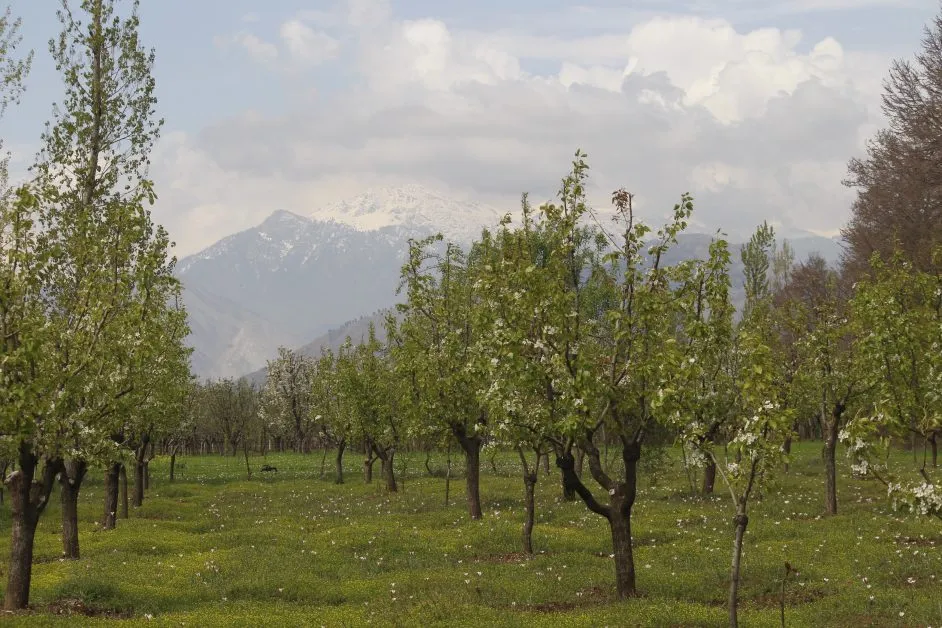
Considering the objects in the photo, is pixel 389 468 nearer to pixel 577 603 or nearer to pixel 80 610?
pixel 80 610

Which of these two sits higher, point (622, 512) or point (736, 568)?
point (622, 512)

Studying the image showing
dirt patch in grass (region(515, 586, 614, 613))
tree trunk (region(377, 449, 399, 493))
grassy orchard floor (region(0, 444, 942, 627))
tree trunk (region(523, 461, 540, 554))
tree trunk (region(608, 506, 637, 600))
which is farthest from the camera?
tree trunk (region(377, 449, 399, 493))

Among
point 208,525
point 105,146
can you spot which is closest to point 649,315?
point 105,146

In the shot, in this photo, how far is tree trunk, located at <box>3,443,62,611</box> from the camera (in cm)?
2089

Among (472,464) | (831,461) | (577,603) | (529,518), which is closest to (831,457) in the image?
(831,461)

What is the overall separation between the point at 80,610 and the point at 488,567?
39.6 feet

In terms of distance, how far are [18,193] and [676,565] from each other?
21226 millimetres

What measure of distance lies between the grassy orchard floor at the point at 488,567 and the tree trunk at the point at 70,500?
0.68m

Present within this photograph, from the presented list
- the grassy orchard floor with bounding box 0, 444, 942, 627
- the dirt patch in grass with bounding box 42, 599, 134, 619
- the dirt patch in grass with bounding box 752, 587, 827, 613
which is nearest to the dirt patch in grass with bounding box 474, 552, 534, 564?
the grassy orchard floor with bounding box 0, 444, 942, 627

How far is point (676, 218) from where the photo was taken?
21.5 metres

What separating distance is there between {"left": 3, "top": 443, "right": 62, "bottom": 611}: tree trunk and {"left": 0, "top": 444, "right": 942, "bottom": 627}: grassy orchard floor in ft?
2.84

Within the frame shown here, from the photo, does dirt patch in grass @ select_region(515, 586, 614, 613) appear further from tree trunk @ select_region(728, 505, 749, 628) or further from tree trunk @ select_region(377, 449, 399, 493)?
tree trunk @ select_region(377, 449, 399, 493)

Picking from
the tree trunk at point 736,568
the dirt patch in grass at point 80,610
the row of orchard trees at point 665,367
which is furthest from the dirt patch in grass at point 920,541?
the dirt patch in grass at point 80,610

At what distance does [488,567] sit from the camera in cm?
2666
